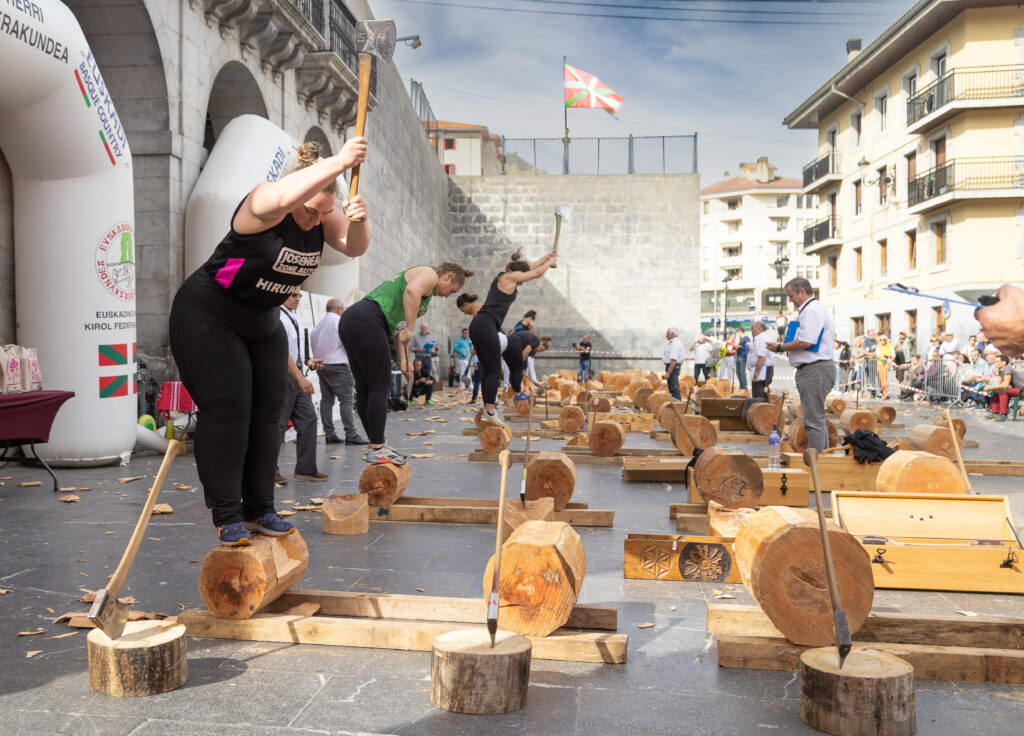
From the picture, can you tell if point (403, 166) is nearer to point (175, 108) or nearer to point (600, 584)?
point (175, 108)

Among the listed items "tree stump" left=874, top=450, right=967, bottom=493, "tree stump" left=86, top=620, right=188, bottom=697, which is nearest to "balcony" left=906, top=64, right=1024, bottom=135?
"tree stump" left=874, top=450, right=967, bottom=493

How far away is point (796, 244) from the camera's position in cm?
8325

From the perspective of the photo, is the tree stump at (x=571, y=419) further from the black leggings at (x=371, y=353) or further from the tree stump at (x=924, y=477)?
the tree stump at (x=924, y=477)

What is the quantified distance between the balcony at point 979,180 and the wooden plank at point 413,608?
31.1 m

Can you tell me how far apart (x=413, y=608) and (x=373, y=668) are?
43 centimetres

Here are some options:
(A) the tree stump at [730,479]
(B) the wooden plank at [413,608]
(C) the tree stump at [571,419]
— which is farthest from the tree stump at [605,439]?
(B) the wooden plank at [413,608]

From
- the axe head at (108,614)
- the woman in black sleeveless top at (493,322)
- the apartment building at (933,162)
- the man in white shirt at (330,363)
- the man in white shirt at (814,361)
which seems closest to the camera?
the axe head at (108,614)

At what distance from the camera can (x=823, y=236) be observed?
Answer: 134 feet

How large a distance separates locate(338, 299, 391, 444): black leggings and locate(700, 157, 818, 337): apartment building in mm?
76640

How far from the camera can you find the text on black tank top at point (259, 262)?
10.8 feet

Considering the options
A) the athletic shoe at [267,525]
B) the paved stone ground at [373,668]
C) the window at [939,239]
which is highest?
the window at [939,239]

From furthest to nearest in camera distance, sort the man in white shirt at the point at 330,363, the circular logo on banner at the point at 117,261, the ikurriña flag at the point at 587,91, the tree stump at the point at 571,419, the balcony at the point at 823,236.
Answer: the balcony at the point at 823,236
the ikurriña flag at the point at 587,91
the tree stump at the point at 571,419
the man in white shirt at the point at 330,363
the circular logo on banner at the point at 117,261

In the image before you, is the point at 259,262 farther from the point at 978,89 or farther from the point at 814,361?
the point at 978,89

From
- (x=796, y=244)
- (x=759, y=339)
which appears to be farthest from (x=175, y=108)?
(x=796, y=244)
